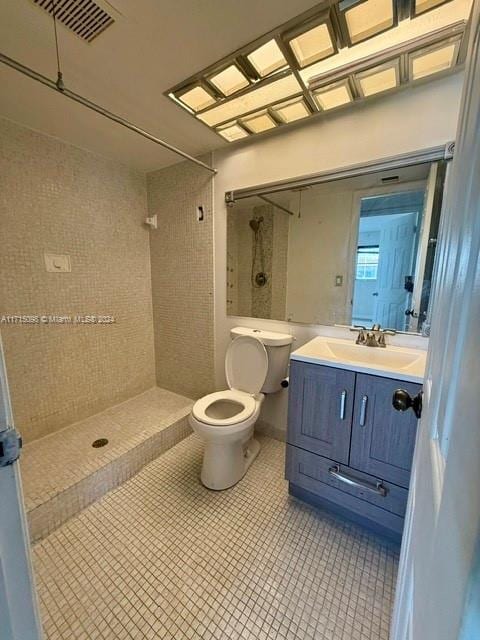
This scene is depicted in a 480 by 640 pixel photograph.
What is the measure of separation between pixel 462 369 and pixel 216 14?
1.43 m

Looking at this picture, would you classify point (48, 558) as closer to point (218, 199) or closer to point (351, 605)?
point (351, 605)

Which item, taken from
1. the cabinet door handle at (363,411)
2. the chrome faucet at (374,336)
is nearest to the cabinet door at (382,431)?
the cabinet door handle at (363,411)

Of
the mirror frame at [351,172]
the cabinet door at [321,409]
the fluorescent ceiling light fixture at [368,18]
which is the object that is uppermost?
the fluorescent ceiling light fixture at [368,18]

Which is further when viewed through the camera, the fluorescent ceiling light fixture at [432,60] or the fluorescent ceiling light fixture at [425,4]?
the fluorescent ceiling light fixture at [432,60]

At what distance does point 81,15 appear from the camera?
39.1 inches

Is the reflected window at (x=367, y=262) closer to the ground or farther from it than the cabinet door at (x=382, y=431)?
farther from it

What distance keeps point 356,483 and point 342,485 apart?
0.27 feet

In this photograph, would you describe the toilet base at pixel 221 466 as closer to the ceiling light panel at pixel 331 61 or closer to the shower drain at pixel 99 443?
the shower drain at pixel 99 443

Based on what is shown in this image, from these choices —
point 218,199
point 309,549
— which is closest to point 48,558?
point 309,549

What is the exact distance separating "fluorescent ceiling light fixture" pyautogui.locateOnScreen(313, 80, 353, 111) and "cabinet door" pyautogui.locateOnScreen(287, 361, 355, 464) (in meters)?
1.40

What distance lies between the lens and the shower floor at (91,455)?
141 centimetres

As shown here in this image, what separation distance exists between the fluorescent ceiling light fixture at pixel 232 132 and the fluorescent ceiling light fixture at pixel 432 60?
94cm

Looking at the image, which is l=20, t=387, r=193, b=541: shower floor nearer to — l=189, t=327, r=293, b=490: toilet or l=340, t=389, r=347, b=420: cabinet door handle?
l=189, t=327, r=293, b=490: toilet

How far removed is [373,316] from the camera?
Result: 1618mm
